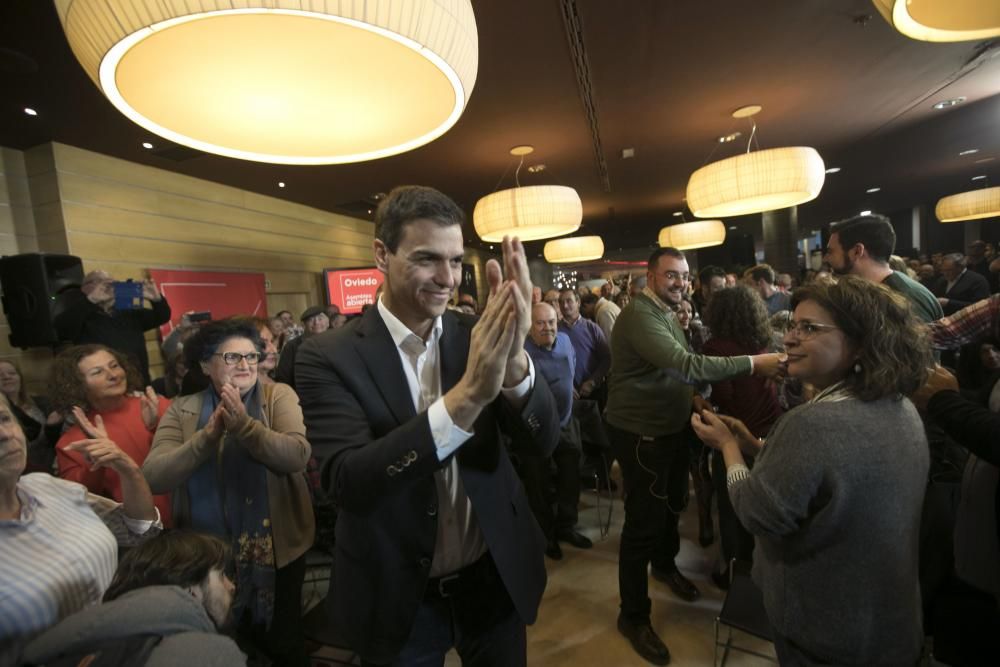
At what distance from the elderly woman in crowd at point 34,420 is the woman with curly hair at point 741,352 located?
3.05 meters

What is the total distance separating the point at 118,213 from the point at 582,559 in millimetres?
5114

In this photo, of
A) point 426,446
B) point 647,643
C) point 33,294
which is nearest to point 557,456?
point 647,643

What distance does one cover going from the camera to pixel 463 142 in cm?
452

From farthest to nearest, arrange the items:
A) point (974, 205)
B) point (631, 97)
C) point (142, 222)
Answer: point (974, 205), point (142, 222), point (631, 97)

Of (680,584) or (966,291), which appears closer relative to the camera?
(680,584)

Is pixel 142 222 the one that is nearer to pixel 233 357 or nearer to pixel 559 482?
pixel 233 357

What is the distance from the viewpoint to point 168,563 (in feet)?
3.21

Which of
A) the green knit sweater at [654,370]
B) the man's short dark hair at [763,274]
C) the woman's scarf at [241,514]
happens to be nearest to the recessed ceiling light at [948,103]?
the man's short dark hair at [763,274]

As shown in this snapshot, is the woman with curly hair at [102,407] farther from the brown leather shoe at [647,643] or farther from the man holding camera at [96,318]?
the brown leather shoe at [647,643]

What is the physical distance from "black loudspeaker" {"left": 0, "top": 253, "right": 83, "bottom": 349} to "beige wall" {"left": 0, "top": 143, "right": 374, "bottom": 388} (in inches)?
19.3

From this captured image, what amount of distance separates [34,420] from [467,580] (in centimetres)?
332

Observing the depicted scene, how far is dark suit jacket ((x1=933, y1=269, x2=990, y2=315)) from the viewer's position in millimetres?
5387

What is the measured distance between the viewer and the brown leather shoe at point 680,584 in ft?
8.16

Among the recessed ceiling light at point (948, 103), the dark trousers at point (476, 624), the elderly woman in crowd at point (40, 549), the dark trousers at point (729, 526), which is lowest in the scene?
the dark trousers at point (729, 526)
